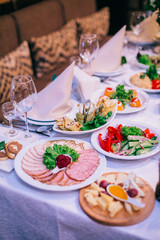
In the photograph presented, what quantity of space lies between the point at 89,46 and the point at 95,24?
1982 millimetres

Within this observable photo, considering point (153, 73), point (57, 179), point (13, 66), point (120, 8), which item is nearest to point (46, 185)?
point (57, 179)

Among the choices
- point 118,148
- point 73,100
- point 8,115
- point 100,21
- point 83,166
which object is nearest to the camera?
point 83,166

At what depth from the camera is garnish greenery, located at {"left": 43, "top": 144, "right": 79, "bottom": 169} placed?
1042 millimetres

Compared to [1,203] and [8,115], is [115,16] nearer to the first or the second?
[8,115]

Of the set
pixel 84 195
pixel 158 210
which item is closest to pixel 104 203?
pixel 84 195

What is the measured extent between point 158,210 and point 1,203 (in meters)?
0.65

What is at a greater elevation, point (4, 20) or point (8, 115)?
point (4, 20)

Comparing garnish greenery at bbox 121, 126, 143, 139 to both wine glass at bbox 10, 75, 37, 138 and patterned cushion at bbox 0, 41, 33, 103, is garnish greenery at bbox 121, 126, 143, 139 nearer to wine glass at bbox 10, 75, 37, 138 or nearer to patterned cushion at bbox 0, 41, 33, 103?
wine glass at bbox 10, 75, 37, 138

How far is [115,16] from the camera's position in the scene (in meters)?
5.18

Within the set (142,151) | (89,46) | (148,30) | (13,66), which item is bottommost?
(13,66)

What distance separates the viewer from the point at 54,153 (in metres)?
1.07

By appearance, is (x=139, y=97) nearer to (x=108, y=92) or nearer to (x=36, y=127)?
(x=108, y=92)

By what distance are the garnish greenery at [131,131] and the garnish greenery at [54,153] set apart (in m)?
0.27

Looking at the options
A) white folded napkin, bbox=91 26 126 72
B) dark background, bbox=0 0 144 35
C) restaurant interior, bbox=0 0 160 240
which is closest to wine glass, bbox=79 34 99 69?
restaurant interior, bbox=0 0 160 240
